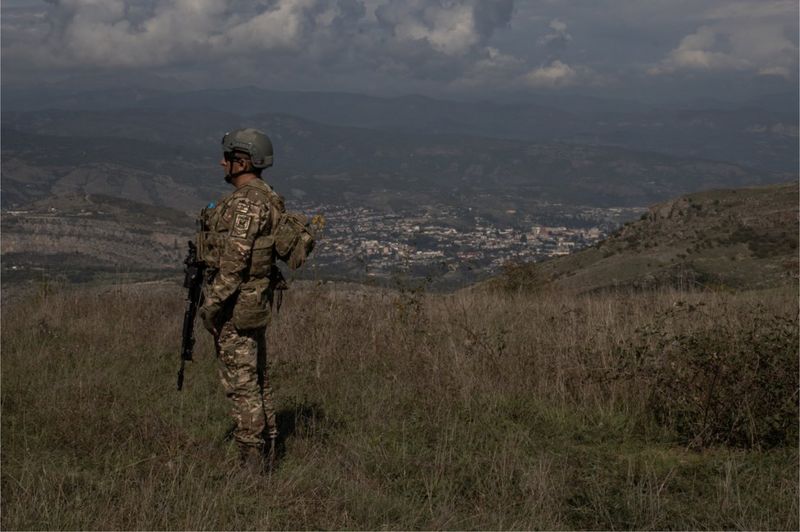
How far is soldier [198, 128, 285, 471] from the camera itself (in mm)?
4980

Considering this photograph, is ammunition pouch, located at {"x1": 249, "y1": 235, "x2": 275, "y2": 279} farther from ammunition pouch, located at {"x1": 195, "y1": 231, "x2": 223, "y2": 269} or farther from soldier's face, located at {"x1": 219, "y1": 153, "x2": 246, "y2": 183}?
soldier's face, located at {"x1": 219, "y1": 153, "x2": 246, "y2": 183}

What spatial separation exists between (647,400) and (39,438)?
4.95 m

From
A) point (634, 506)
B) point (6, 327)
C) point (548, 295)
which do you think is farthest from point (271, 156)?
point (548, 295)

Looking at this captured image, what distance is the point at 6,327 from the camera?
10242 mm

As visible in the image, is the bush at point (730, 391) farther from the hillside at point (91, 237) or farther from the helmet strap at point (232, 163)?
the hillside at point (91, 237)

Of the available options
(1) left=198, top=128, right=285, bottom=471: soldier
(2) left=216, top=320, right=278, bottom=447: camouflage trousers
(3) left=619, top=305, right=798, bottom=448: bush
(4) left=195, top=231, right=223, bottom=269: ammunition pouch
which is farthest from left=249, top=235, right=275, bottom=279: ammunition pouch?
(3) left=619, top=305, right=798, bottom=448: bush

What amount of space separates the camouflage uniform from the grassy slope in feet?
1.39

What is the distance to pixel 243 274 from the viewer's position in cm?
505

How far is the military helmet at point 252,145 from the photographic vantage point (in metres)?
5.16

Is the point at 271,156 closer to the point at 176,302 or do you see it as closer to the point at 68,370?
the point at 68,370

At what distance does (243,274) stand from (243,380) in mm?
761

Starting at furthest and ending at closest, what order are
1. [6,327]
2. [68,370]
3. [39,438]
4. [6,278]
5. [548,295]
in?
[6,278]
[548,295]
[6,327]
[68,370]
[39,438]

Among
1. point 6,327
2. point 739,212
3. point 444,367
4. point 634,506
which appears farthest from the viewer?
point 739,212

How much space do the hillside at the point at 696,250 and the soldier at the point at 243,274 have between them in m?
10.2
